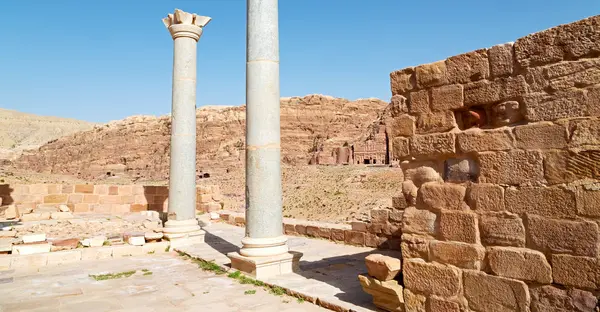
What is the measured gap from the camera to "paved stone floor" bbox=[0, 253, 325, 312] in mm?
5141

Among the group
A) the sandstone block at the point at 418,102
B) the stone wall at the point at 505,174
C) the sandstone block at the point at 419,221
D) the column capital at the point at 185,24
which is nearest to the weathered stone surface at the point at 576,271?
the stone wall at the point at 505,174

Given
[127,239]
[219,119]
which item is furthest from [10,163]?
[127,239]

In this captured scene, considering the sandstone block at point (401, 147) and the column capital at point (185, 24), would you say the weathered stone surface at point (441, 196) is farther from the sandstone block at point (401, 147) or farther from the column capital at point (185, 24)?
the column capital at point (185, 24)

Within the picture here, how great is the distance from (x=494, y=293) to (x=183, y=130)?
27.3 ft

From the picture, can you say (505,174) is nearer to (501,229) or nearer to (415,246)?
(501,229)

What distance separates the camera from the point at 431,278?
13.5ft

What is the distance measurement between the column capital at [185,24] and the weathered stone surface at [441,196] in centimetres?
825

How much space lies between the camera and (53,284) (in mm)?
6477

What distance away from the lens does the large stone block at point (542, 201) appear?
10.6ft

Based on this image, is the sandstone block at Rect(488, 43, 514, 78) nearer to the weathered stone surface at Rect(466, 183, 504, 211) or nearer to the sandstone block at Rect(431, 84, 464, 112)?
the sandstone block at Rect(431, 84, 464, 112)

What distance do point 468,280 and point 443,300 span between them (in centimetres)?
35

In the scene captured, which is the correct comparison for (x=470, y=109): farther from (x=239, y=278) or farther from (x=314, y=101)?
(x=314, y=101)

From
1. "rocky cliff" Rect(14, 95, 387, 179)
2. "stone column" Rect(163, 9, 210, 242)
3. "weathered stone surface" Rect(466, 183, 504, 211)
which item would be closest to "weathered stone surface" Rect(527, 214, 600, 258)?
"weathered stone surface" Rect(466, 183, 504, 211)

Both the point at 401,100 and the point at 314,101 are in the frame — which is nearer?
the point at 401,100
